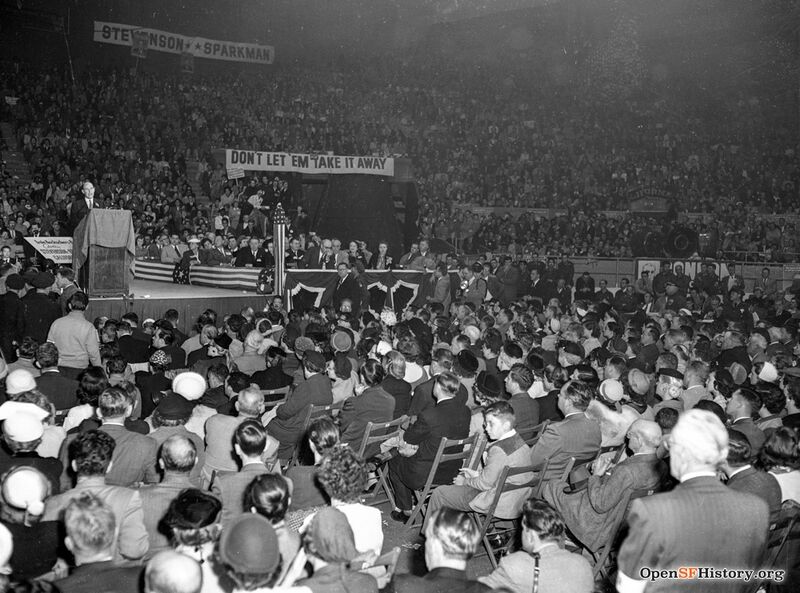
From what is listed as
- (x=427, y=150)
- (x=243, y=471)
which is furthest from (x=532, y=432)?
(x=427, y=150)

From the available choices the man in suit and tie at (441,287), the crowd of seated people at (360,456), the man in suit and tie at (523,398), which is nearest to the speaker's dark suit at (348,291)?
the man in suit and tie at (441,287)

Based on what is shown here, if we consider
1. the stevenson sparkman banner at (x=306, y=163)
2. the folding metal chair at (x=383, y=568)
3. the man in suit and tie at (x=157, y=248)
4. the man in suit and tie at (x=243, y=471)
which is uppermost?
the stevenson sparkman banner at (x=306, y=163)

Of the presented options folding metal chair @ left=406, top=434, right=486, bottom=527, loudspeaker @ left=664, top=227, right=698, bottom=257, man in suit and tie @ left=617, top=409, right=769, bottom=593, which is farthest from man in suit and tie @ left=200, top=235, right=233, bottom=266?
loudspeaker @ left=664, top=227, right=698, bottom=257

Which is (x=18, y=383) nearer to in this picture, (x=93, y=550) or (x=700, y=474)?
(x=93, y=550)

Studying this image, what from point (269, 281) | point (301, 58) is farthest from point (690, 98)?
point (269, 281)

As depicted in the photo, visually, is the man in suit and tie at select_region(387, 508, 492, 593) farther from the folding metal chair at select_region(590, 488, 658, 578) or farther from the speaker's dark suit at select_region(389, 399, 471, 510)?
the speaker's dark suit at select_region(389, 399, 471, 510)

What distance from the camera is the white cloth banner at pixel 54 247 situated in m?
13.9

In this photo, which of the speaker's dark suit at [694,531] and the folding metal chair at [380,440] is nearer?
the speaker's dark suit at [694,531]

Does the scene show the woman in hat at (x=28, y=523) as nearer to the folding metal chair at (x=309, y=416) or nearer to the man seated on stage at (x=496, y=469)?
the man seated on stage at (x=496, y=469)

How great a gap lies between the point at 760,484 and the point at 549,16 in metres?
36.9

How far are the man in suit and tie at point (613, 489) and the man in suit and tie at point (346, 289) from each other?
30.0 ft

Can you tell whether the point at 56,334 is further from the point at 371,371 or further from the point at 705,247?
the point at 705,247

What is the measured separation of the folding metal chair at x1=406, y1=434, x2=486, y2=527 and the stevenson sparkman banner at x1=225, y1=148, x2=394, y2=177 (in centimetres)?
1648

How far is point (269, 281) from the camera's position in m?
13.5
